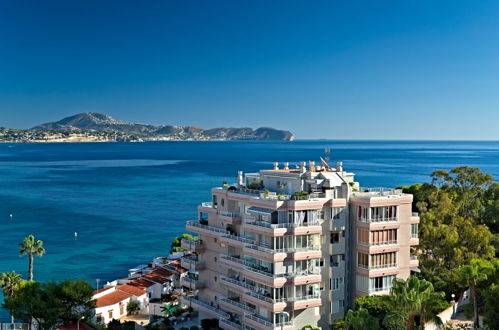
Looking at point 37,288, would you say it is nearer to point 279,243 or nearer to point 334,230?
point 279,243

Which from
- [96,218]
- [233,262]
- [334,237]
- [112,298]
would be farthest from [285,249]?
[96,218]

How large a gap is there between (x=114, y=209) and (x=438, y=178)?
84726 mm

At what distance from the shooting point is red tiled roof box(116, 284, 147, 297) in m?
62.1

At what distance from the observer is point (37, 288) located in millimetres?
45125

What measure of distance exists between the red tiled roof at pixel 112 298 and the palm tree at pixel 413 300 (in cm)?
3396

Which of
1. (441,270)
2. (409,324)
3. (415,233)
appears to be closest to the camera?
(409,324)

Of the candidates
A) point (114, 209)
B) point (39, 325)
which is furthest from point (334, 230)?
point (114, 209)

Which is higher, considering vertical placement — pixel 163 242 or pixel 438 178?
pixel 438 178

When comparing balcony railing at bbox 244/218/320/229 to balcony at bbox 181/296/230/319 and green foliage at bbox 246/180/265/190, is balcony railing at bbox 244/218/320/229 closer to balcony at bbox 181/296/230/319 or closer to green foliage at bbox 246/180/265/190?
green foliage at bbox 246/180/265/190

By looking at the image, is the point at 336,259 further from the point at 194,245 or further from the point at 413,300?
the point at 194,245

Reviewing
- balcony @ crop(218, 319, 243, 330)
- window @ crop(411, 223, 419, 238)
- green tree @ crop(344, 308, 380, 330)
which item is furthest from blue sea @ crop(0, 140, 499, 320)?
window @ crop(411, 223, 419, 238)

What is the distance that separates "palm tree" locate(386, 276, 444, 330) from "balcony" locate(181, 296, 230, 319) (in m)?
17.9

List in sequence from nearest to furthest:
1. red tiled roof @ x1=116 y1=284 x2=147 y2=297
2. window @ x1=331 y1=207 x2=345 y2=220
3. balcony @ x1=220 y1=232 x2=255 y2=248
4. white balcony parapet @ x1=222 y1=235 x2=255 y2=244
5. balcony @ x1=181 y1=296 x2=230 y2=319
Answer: window @ x1=331 y1=207 x2=345 y2=220 → white balcony parapet @ x1=222 y1=235 x2=255 y2=244 → balcony @ x1=220 y1=232 x2=255 y2=248 → balcony @ x1=181 y1=296 x2=230 y2=319 → red tiled roof @ x1=116 y1=284 x2=147 y2=297

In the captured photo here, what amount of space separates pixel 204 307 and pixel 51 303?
14.8 meters
